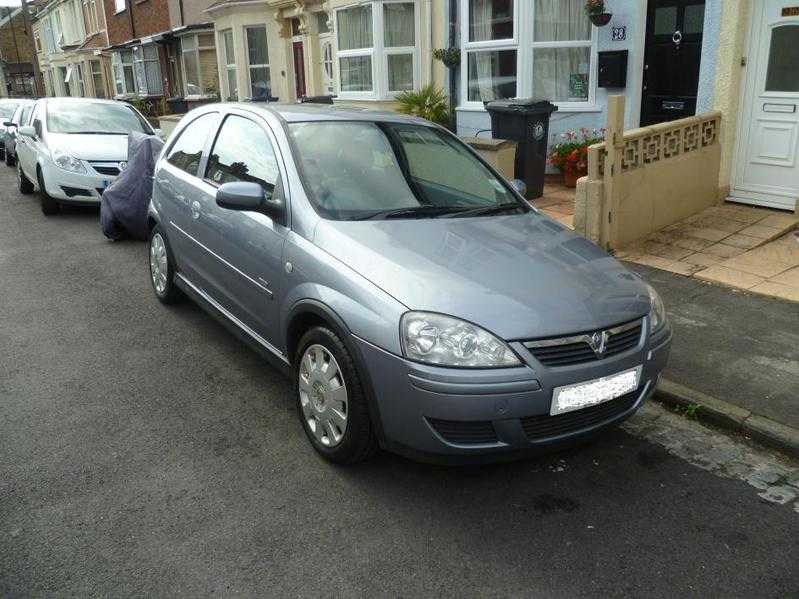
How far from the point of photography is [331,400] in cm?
347

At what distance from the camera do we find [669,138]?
748 cm

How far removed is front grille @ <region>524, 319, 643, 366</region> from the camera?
3.05 meters

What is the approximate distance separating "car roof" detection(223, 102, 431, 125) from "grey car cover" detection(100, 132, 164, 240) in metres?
3.67

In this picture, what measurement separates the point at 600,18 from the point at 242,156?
6516 millimetres

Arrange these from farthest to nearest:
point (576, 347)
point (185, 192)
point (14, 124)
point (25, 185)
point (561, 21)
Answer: point (14, 124) < point (25, 185) < point (561, 21) < point (185, 192) < point (576, 347)

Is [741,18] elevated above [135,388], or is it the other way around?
[741,18]

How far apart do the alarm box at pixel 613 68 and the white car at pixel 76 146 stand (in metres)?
6.47

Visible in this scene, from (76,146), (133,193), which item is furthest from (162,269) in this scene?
(76,146)

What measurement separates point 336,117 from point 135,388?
2124 millimetres

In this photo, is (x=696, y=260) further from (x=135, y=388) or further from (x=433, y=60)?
(x=433, y=60)

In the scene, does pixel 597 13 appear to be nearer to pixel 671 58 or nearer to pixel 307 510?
pixel 671 58

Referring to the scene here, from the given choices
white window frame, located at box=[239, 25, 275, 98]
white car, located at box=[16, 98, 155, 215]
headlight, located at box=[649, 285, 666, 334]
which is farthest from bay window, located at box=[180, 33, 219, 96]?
headlight, located at box=[649, 285, 666, 334]

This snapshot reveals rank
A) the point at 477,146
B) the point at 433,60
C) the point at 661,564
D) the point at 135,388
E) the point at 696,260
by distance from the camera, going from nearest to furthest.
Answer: the point at 661,564 < the point at 135,388 < the point at 696,260 < the point at 477,146 < the point at 433,60

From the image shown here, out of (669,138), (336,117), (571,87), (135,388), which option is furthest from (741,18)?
(135,388)
